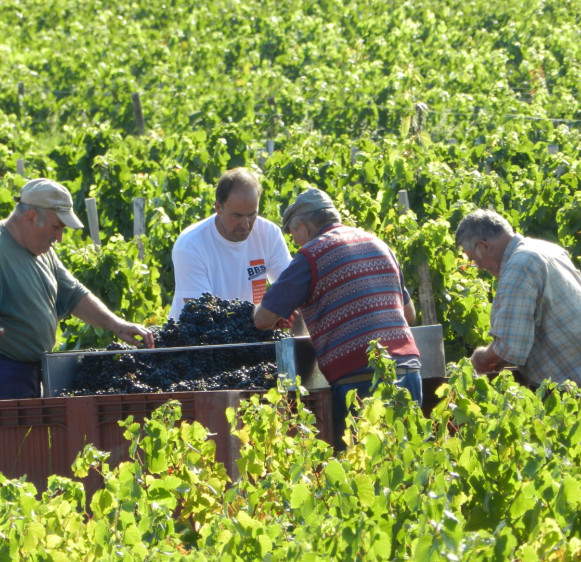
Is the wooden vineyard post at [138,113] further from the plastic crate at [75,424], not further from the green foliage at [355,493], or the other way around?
the green foliage at [355,493]

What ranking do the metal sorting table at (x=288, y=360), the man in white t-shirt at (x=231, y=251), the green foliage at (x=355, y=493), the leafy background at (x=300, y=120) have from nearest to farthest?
the green foliage at (x=355, y=493) → the metal sorting table at (x=288, y=360) → the man in white t-shirt at (x=231, y=251) → the leafy background at (x=300, y=120)

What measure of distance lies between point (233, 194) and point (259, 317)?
75cm

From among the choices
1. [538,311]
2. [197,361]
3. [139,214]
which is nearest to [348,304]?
[197,361]

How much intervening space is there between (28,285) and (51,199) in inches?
13.7

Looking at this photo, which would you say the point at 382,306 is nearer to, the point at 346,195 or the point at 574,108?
the point at 346,195

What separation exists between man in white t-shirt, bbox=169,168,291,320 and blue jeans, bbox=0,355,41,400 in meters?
0.64

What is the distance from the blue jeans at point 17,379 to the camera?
4559mm

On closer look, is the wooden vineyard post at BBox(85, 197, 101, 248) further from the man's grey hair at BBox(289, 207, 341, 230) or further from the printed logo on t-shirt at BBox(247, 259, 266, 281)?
the man's grey hair at BBox(289, 207, 341, 230)

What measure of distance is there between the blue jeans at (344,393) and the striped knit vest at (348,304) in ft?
0.18

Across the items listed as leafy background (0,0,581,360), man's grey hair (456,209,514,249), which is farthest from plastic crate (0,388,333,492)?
leafy background (0,0,581,360)

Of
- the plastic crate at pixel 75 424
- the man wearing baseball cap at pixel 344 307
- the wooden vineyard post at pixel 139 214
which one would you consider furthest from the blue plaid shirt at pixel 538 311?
the wooden vineyard post at pixel 139 214

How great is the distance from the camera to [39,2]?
1011 inches

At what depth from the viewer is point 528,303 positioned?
4566 millimetres

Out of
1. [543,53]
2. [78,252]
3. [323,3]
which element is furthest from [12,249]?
[323,3]
